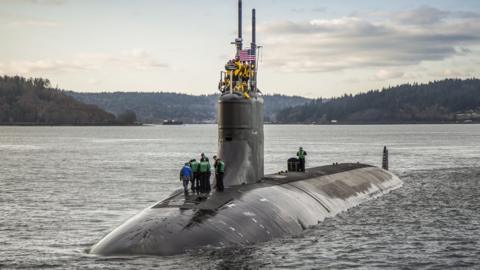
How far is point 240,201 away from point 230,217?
204cm

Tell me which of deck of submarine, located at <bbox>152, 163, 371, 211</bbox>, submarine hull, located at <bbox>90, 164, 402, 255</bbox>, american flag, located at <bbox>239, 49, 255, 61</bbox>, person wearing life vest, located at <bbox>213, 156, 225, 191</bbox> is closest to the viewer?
submarine hull, located at <bbox>90, 164, 402, 255</bbox>

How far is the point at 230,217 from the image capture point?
23156 millimetres

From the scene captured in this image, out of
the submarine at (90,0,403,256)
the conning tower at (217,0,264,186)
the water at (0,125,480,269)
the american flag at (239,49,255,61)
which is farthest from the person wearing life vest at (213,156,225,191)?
the american flag at (239,49,255,61)

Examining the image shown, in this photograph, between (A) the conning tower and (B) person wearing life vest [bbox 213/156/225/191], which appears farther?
(A) the conning tower

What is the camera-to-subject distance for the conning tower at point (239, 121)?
92.4ft

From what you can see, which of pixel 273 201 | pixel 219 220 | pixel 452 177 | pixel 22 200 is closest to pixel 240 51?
pixel 273 201

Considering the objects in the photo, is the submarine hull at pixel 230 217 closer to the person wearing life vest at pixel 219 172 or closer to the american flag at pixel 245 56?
the person wearing life vest at pixel 219 172

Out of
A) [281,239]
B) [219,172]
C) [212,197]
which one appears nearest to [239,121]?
[219,172]

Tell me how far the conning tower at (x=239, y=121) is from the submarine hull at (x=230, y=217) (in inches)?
30.8

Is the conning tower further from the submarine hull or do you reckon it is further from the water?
the water

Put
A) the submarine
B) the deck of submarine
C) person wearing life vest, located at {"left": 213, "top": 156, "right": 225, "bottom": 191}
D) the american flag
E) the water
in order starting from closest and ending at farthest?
the submarine → the water → the deck of submarine → person wearing life vest, located at {"left": 213, "top": 156, "right": 225, "bottom": 191} → the american flag

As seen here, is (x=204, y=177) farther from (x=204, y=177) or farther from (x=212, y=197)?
(x=212, y=197)

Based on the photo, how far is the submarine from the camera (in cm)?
2142

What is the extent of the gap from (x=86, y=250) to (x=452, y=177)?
39.3 meters
